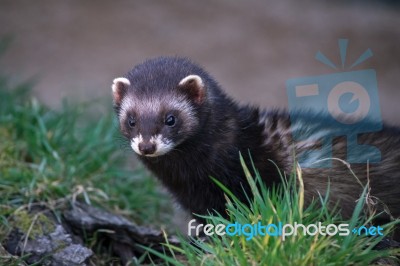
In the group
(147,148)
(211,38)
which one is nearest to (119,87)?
(147,148)

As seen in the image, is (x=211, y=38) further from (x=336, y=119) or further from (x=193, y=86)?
(x=193, y=86)

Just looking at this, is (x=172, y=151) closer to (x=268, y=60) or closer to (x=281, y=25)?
(x=268, y=60)

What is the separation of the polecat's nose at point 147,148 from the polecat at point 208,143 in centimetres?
8

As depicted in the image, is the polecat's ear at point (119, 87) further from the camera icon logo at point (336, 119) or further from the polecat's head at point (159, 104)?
the camera icon logo at point (336, 119)

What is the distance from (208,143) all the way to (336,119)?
134 cm

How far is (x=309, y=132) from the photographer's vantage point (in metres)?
6.52

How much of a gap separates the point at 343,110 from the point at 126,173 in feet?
10.4

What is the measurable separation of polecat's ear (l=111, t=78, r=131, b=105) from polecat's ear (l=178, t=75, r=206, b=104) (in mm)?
517

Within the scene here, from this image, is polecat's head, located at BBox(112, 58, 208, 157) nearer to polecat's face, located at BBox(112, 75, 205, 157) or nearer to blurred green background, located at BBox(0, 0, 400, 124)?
polecat's face, located at BBox(112, 75, 205, 157)

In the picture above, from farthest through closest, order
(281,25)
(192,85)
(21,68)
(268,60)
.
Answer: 1. (281,25)
2. (268,60)
3. (21,68)
4. (192,85)

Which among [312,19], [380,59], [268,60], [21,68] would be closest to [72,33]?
[21,68]

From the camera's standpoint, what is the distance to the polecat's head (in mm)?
5844

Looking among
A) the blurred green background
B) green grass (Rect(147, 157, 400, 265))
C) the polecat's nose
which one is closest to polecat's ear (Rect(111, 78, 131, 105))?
the polecat's nose

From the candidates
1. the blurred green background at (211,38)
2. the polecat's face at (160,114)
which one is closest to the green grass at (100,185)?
the polecat's face at (160,114)
